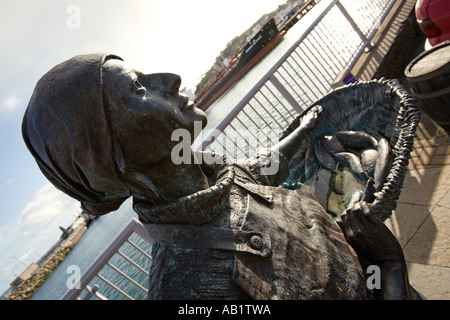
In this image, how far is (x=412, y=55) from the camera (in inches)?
255

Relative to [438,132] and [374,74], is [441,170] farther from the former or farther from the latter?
[374,74]

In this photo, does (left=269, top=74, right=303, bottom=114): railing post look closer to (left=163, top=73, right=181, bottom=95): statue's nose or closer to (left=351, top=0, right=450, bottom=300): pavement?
(left=351, top=0, right=450, bottom=300): pavement

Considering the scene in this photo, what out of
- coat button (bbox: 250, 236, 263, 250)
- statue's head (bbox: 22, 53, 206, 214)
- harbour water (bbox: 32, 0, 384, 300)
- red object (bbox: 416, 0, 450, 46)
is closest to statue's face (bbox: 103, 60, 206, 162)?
statue's head (bbox: 22, 53, 206, 214)

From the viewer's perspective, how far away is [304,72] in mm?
5320

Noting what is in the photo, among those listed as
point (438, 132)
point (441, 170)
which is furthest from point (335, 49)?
point (441, 170)

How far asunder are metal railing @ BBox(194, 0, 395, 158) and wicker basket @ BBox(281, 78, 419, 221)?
4.83ft

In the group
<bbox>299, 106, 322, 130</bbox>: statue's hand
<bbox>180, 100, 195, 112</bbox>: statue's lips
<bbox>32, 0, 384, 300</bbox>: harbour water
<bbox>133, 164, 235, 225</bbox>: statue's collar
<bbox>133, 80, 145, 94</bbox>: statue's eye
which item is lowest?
<bbox>32, 0, 384, 300</bbox>: harbour water

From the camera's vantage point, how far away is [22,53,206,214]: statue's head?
1267 mm

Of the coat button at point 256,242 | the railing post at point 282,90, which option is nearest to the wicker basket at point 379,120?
the coat button at point 256,242

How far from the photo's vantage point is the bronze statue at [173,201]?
1.27 m

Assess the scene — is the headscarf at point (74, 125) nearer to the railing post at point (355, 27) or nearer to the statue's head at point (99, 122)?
the statue's head at point (99, 122)

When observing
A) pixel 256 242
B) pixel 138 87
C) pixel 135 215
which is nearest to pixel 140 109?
pixel 138 87

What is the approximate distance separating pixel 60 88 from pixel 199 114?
659 mm

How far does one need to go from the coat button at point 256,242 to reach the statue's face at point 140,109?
1.96ft
